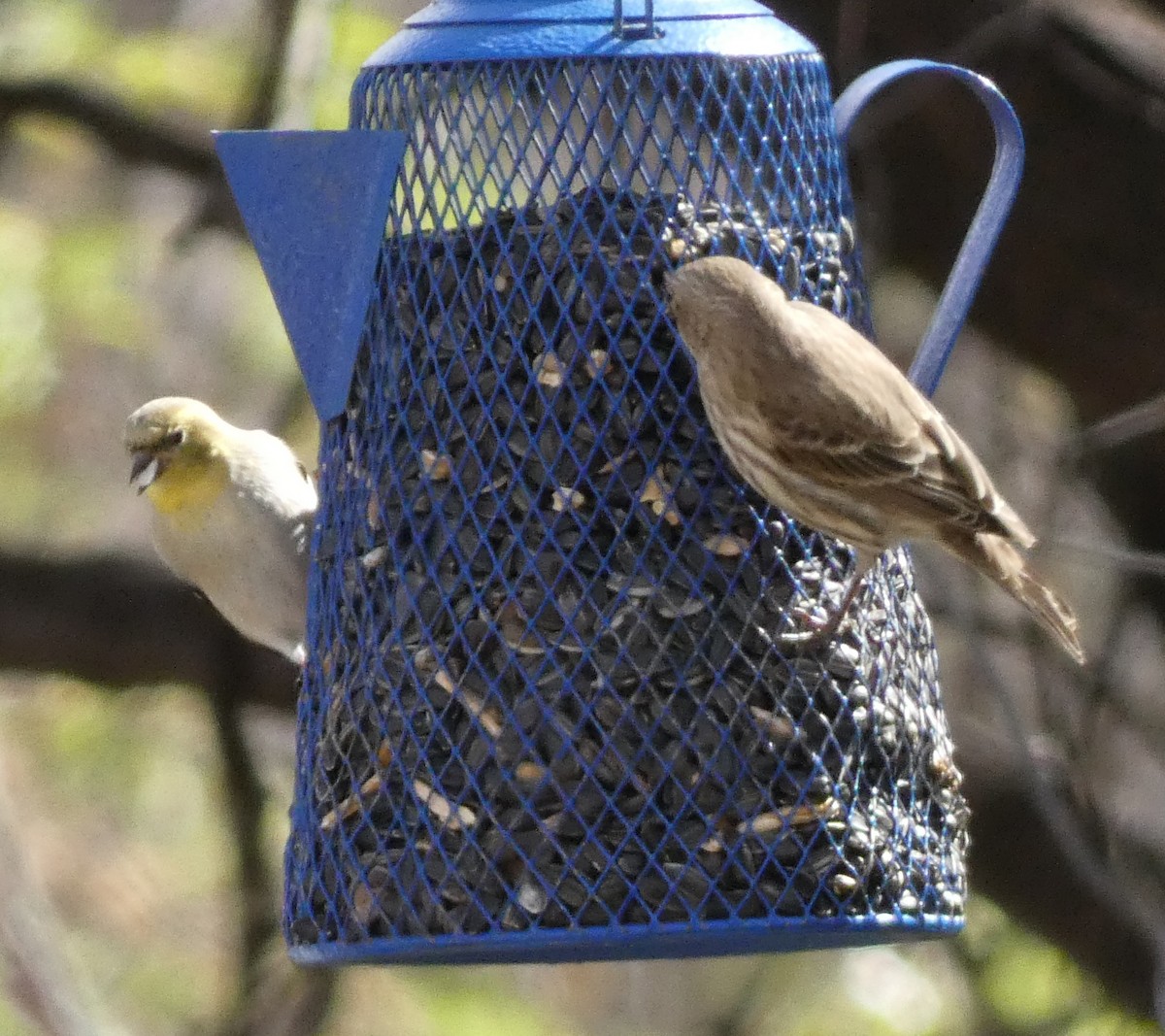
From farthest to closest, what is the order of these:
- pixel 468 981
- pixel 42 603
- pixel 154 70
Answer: pixel 468 981, pixel 154 70, pixel 42 603

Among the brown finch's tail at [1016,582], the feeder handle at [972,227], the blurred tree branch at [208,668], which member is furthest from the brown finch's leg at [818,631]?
the blurred tree branch at [208,668]

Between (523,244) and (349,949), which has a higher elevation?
(523,244)

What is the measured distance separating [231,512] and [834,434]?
90.0 inches

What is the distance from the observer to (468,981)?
363 inches

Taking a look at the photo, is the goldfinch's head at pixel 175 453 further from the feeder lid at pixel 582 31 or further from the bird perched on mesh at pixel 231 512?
the feeder lid at pixel 582 31

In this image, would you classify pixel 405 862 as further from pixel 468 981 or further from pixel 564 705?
pixel 468 981

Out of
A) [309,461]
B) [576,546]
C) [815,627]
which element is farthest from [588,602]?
[309,461]

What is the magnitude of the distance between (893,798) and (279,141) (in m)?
2.00

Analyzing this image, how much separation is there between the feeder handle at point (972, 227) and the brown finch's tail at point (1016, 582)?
39 centimetres

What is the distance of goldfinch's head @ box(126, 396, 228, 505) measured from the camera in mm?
6820

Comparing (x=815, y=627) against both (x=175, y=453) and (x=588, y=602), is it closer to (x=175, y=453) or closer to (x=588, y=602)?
(x=588, y=602)

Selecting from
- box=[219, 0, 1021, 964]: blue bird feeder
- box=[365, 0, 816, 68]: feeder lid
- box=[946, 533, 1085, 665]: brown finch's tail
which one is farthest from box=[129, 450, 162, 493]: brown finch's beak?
box=[946, 533, 1085, 665]: brown finch's tail

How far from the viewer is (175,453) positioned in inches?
269

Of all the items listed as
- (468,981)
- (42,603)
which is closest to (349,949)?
(42,603)
